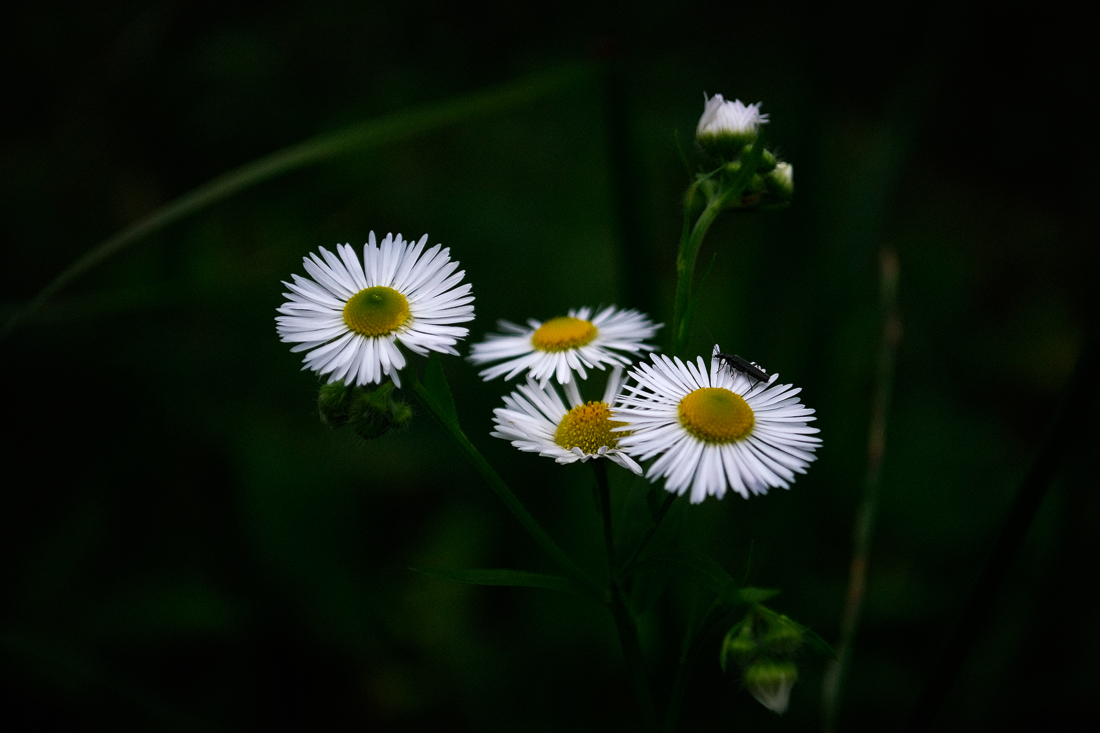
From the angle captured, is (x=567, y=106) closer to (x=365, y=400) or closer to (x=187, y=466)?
(x=187, y=466)

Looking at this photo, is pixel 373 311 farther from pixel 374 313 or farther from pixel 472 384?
pixel 472 384

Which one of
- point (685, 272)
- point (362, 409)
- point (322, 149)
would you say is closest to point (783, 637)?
point (685, 272)

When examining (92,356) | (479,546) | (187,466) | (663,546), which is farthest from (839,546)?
(92,356)

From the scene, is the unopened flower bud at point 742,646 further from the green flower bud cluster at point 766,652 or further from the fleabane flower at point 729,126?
the fleabane flower at point 729,126

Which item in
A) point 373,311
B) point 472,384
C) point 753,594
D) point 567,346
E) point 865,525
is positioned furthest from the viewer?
point 472,384

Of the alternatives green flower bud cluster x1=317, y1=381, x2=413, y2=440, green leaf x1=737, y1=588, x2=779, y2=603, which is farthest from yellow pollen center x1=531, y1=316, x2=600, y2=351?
green leaf x1=737, y1=588, x2=779, y2=603

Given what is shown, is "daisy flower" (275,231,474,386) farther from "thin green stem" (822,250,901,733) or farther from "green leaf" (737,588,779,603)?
"thin green stem" (822,250,901,733)
